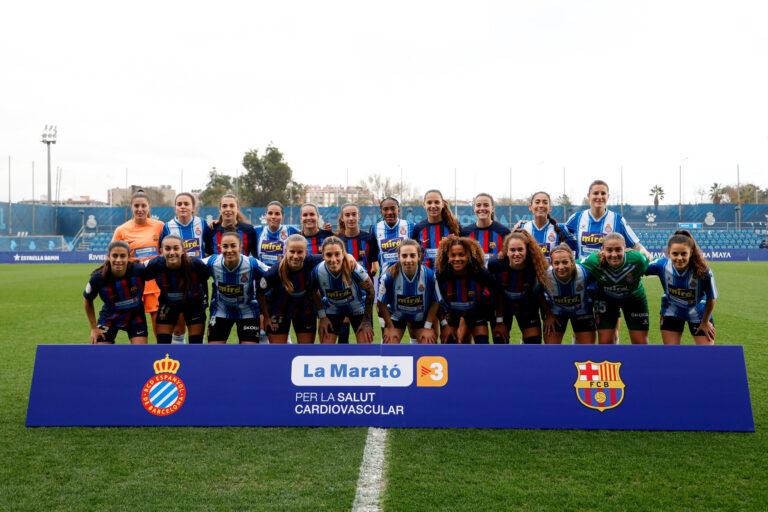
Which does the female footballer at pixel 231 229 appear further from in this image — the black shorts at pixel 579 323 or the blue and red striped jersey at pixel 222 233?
the black shorts at pixel 579 323

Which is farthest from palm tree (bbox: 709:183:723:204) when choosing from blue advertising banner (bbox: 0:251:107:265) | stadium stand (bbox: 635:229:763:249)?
blue advertising banner (bbox: 0:251:107:265)

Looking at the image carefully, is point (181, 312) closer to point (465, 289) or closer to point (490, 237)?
point (465, 289)

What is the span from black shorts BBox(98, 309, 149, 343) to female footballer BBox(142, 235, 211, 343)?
232mm

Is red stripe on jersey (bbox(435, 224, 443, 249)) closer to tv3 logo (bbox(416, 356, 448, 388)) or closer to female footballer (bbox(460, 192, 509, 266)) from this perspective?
female footballer (bbox(460, 192, 509, 266))

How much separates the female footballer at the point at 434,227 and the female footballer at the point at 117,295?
8.90 ft

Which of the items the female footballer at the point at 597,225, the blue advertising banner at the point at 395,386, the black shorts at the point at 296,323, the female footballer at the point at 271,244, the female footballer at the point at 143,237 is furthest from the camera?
the female footballer at the point at 271,244

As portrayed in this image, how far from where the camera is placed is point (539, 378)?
4.25m

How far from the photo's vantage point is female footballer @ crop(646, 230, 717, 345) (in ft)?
17.0

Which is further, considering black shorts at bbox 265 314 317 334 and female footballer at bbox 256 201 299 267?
female footballer at bbox 256 201 299 267

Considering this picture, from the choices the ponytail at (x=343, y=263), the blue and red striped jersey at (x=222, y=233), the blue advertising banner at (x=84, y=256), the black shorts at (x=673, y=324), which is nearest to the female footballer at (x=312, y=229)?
the blue and red striped jersey at (x=222, y=233)

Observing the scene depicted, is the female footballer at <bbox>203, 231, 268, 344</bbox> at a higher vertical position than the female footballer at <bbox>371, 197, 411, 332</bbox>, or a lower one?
lower

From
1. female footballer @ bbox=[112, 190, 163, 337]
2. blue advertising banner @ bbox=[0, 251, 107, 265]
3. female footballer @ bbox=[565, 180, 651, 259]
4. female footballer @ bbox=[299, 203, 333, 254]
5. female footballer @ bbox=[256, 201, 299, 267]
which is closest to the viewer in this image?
female footballer @ bbox=[112, 190, 163, 337]

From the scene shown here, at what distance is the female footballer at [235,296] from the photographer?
5.50 m

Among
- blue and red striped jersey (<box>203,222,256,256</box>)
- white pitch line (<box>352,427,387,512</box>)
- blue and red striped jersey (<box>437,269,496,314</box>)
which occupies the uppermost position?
blue and red striped jersey (<box>203,222,256,256</box>)
